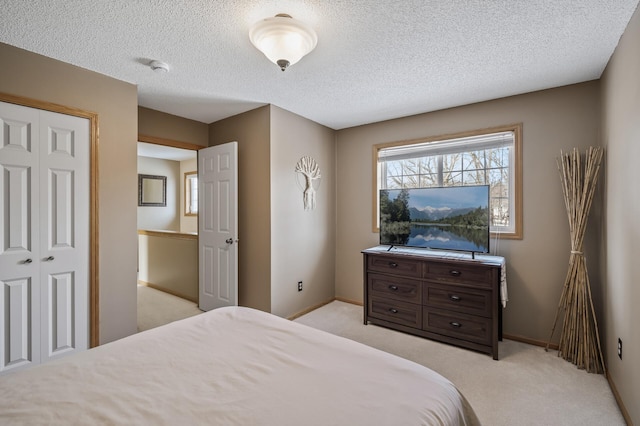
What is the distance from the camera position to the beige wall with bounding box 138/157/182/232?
5844mm

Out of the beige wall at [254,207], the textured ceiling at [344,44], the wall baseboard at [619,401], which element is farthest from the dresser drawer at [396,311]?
the textured ceiling at [344,44]

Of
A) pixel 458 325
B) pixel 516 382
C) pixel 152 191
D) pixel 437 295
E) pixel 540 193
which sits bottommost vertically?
pixel 516 382

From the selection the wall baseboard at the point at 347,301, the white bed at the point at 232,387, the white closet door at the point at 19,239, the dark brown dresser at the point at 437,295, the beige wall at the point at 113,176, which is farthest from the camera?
the wall baseboard at the point at 347,301

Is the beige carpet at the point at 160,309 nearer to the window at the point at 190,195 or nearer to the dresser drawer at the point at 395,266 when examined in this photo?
the window at the point at 190,195

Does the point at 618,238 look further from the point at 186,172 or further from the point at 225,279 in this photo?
the point at 186,172

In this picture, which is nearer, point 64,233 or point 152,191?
point 64,233

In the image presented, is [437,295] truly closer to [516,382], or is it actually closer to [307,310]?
[516,382]

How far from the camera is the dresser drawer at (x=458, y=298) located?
2.63m

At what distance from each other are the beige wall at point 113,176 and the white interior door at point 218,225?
3.26ft

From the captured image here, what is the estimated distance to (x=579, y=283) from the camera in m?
2.46

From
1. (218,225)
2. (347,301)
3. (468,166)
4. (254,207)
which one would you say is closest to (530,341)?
(468,166)

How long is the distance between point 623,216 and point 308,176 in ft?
9.32

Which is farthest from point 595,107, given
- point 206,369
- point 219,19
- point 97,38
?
point 97,38

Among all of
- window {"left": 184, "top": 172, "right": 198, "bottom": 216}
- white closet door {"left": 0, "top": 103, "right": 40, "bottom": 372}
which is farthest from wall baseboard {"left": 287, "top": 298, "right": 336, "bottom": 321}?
window {"left": 184, "top": 172, "right": 198, "bottom": 216}
